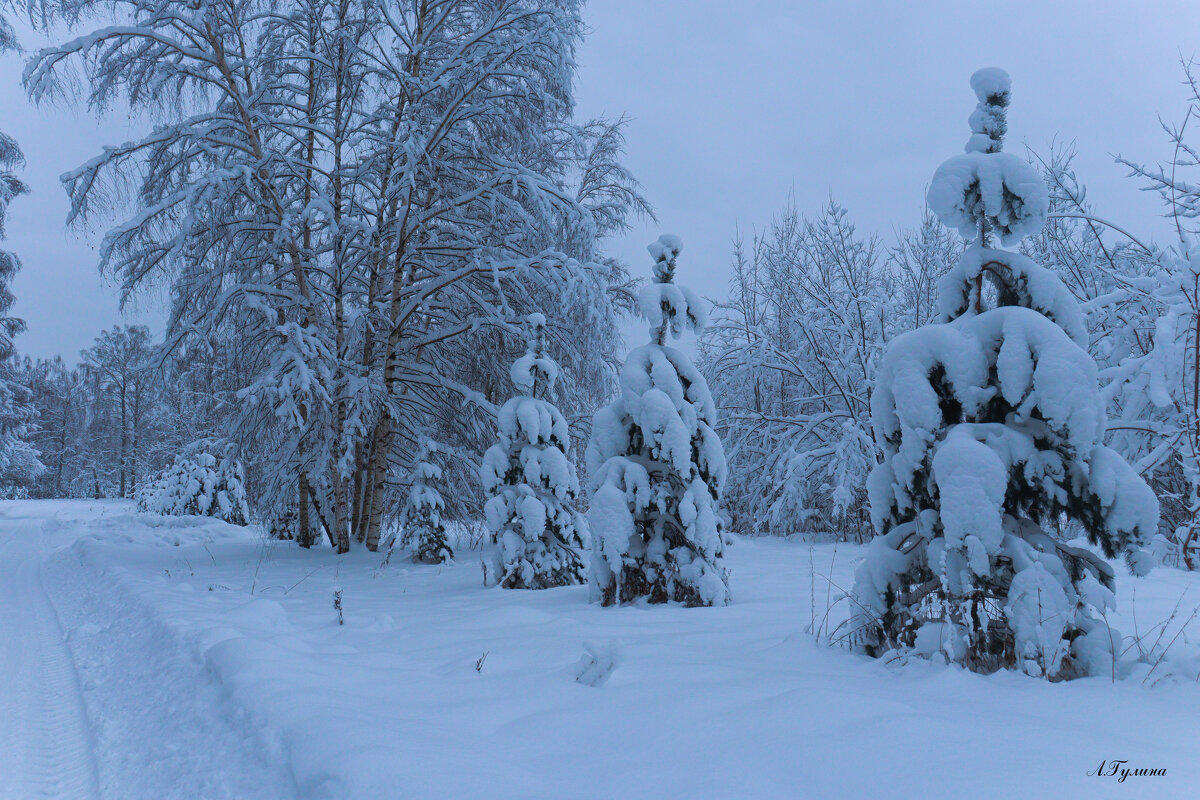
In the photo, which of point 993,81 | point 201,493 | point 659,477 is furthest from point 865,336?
point 201,493

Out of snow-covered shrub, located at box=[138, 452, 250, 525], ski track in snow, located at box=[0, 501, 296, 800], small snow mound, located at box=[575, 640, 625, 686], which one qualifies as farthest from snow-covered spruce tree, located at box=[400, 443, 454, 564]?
snow-covered shrub, located at box=[138, 452, 250, 525]

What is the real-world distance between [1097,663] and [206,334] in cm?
972

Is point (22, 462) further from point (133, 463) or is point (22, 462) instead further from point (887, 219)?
point (887, 219)

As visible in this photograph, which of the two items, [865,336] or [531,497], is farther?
[865,336]

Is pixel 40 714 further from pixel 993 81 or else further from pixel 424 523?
pixel 993 81

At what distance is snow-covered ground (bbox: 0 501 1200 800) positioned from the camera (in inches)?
85.7

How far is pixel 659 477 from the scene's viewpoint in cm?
573

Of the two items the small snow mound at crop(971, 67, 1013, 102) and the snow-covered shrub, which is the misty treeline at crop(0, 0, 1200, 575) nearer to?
the small snow mound at crop(971, 67, 1013, 102)

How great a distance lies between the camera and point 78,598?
23.9 ft

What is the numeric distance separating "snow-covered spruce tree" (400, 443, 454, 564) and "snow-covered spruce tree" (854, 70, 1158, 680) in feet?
21.6

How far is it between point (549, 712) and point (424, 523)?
21.1 feet

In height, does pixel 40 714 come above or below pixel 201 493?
below

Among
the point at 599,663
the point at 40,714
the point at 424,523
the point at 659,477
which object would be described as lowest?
the point at 40,714

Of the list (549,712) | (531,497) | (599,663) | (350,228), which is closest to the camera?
(549,712)
